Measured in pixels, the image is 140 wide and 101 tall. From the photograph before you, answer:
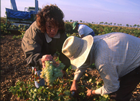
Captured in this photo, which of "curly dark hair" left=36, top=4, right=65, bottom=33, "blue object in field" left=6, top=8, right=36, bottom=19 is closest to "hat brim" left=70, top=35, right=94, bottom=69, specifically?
"curly dark hair" left=36, top=4, right=65, bottom=33

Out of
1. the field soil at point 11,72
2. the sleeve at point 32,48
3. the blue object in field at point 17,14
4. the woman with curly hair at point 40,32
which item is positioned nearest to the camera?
the sleeve at point 32,48

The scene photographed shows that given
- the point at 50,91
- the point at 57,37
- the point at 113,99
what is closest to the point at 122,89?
the point at 113,99

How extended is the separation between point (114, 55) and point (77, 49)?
53 cm

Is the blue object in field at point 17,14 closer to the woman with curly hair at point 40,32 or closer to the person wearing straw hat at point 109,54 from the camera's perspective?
the woman with curly hair at point 40,32

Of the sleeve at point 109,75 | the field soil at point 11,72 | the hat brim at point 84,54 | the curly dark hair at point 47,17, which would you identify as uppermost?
the curly dark hair at point 47,17

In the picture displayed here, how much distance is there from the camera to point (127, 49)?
1.39 meters

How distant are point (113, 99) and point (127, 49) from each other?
1049mm

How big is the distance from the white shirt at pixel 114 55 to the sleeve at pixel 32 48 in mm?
948

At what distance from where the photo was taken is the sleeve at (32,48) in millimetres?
1761

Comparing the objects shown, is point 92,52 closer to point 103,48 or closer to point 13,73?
point 103,48

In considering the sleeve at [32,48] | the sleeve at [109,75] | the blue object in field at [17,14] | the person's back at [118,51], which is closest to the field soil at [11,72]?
the sleeve at [32,48]

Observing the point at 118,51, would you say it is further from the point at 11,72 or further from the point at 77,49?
the point at 11,72

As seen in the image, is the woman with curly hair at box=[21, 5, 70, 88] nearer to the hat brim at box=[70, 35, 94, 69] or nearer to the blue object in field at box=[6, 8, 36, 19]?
the hat brim at box=[70, 35, 94, 69]

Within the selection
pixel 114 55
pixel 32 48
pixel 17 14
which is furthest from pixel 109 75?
pixel 17 14
